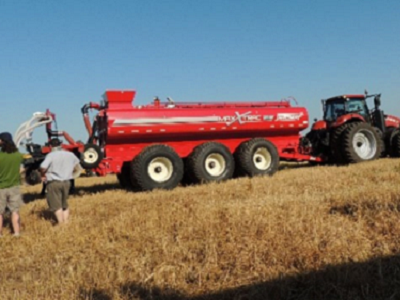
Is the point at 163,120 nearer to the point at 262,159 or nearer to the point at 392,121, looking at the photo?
the point at 262,159

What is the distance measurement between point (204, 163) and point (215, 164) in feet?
1.30

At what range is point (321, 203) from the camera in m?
5.48

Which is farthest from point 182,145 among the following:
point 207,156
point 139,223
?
point 139,223

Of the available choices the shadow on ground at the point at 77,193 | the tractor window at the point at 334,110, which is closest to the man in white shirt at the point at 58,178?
the shadow on ground at the point at 77,193

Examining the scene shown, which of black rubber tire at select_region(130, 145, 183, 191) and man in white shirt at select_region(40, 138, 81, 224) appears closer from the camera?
man in white shirt at select_region(40, 138, 81, 224)

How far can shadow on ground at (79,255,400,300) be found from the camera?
2887mm

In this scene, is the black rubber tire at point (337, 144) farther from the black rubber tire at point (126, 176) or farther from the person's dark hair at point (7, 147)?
the person's dark hair at point (7, 147)

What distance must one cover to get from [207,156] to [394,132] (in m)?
6.92

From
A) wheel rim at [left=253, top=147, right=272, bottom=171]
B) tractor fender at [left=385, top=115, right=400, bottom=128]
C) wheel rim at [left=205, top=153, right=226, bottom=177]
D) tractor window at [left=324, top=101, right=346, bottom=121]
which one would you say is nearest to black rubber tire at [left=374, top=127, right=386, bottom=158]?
tractor fender at [left=385, top=115, right=400, bottom=128]

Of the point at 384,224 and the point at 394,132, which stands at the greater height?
the point at 394,132

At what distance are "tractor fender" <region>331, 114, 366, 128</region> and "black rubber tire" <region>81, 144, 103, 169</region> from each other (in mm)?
7142

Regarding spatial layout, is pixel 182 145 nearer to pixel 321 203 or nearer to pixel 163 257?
pixel 321 203

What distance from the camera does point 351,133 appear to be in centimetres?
1159

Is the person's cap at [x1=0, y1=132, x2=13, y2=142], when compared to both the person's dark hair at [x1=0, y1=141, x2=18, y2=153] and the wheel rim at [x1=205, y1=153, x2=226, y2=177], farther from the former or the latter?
the wheel rim at [x1=205, y1=153, x2=226, y2=177]
